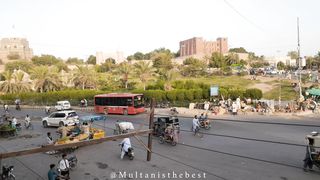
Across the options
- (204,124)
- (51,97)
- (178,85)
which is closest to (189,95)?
(178,85)

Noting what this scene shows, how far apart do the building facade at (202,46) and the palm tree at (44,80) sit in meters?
107

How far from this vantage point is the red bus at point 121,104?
3509 cm

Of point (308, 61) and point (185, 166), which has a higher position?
point (308, 61)

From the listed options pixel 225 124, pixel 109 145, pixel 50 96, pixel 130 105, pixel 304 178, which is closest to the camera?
pixel 304 178

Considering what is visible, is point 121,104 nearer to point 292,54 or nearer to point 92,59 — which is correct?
point 92,59

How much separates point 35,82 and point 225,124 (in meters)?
48.2

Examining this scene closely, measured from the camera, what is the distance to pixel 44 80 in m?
63.6

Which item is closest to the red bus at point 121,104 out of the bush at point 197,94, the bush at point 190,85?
the bush at point 197,94

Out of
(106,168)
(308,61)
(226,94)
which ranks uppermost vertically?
(308,61)

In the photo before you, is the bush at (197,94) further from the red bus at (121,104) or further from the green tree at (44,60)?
the green tree at (44,60)

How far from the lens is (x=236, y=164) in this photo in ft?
47.2

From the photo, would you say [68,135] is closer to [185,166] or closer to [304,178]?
[185,166]

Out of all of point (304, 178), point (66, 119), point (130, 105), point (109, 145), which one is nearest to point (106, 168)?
point (109, 145)

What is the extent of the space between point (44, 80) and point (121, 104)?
3381 cm
